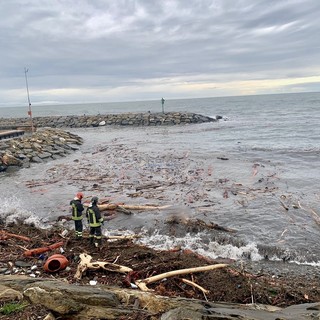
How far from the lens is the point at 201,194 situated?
1712 cm

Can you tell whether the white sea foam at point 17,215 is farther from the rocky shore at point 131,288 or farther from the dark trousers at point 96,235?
the dark trousers at point 96,235

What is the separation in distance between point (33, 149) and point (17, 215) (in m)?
16.8

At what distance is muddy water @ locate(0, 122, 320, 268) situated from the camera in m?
11.5

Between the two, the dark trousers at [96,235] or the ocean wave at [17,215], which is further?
the ocean wave at [17,215]

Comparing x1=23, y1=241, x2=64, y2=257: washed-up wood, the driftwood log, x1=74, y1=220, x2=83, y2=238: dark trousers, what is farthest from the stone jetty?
x1=23, y1=241, x2=64, y2=257: washed-up wood

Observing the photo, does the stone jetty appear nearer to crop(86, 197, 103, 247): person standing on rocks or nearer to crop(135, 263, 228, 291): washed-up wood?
crop(86, 197, 103, 247): person standing on rocks

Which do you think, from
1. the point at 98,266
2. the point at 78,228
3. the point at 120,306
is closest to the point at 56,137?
the point at 78,228

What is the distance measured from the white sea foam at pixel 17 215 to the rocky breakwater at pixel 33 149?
9.74 m

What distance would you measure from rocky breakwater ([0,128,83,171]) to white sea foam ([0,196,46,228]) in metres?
9.74

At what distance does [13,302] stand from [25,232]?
6.61 meters

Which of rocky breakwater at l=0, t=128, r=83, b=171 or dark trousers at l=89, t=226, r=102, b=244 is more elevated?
rocky breakwater at l=0, t=128, r=83, b=171

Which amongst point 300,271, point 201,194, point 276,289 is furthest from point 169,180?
point 276,289

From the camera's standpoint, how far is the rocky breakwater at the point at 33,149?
25.4 meters

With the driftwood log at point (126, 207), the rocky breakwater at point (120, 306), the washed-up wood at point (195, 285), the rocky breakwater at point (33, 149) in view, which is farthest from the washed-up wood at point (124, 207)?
the rocky breakwater at point (33, 149)
